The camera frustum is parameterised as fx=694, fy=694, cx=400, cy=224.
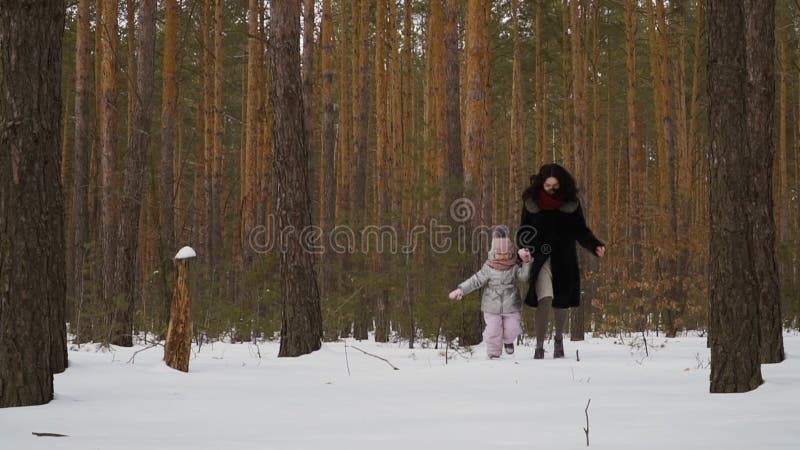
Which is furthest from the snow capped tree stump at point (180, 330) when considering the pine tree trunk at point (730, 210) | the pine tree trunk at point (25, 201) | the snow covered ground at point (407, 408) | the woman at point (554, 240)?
the pine tree trunk at point (730, 210)

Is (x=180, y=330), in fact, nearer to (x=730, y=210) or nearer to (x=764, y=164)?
(x=730, y=210)

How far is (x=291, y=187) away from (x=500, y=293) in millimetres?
2307

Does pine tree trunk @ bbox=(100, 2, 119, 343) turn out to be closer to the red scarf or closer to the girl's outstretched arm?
the girl's outstretched arm

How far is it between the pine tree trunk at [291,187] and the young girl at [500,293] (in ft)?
4.88

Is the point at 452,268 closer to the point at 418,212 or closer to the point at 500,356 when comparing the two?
the point at 418,212

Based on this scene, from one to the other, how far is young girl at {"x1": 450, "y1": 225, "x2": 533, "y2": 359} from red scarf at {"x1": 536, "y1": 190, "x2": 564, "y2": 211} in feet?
1.73

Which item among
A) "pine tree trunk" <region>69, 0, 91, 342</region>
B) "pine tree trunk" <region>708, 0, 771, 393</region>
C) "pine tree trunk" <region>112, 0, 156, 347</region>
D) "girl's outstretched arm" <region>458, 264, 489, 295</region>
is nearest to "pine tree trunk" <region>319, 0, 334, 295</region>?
"pine tree trunk" <region>69, 0, 91, 342</region>

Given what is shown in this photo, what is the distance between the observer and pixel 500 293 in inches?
270

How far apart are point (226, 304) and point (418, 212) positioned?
3701mm

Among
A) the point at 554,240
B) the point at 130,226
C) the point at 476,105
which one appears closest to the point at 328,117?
the point at 476,105

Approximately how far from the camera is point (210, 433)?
10.3 feet

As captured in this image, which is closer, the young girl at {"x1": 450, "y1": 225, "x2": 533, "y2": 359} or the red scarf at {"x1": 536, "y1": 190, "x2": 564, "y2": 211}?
the red scarf at {"x1": 536, "y1": 190, "x2": 564, "y2": 211}

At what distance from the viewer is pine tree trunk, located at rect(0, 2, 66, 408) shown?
362 centimetres

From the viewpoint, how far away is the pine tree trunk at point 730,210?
3916mm
